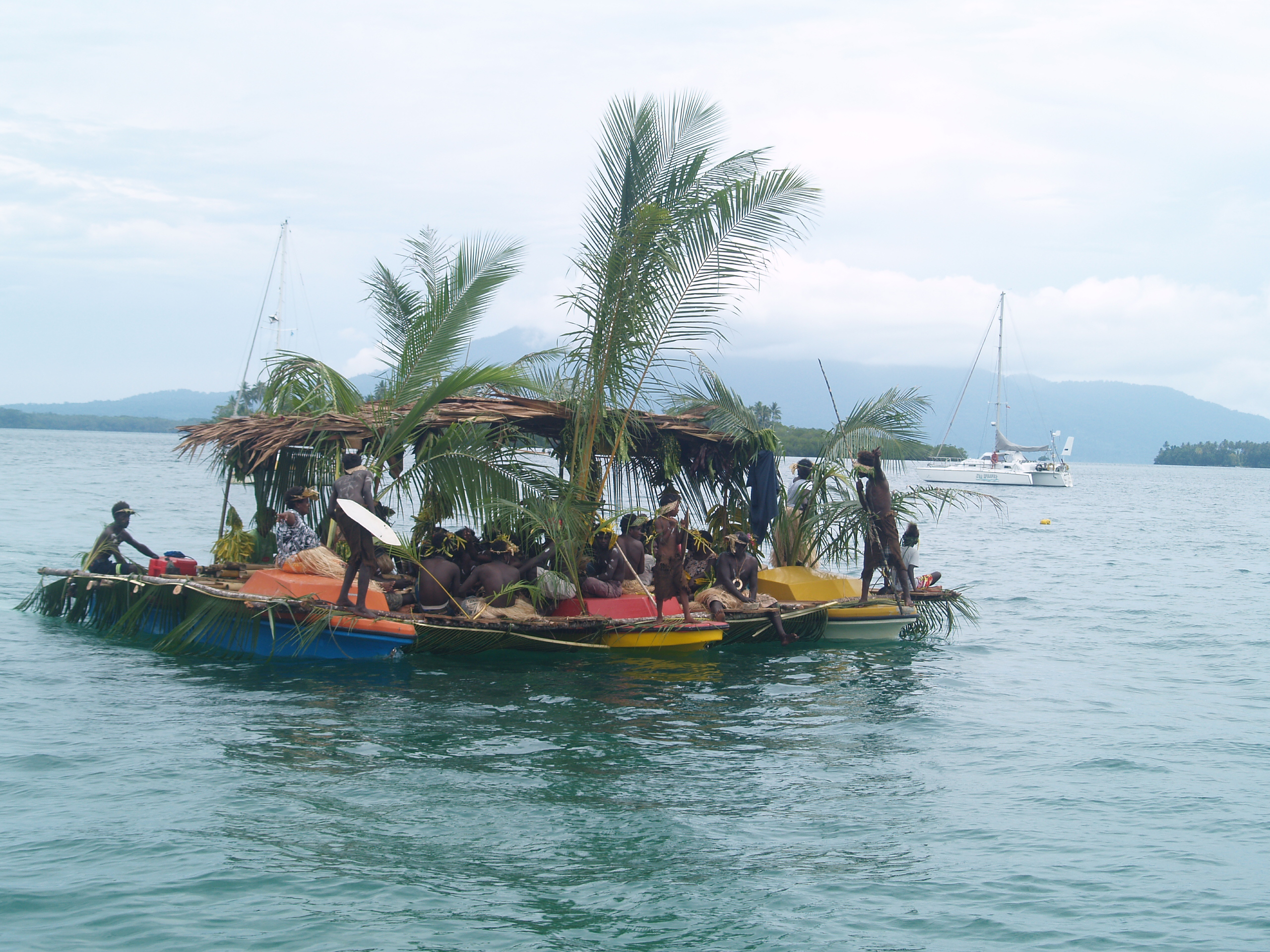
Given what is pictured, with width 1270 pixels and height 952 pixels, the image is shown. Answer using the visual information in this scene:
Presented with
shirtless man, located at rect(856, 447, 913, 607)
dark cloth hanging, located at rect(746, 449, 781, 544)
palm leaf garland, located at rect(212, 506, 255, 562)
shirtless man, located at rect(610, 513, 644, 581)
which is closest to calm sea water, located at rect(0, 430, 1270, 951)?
shirtless man, located at rect(610, 513, 644, 581)

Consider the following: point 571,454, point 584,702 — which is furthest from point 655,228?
point 584,702

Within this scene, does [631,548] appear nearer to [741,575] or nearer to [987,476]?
[741,575]

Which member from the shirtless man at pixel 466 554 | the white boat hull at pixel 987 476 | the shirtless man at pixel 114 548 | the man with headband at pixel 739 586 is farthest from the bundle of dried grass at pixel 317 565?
the white boat hull at pixel 987 476

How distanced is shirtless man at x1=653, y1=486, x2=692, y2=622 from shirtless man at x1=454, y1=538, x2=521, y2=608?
71.8 inches

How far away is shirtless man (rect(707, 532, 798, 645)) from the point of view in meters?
14.5

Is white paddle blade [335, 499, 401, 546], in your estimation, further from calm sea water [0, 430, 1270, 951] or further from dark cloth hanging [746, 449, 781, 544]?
dark cloth hanging [746, 449, 781, 544]

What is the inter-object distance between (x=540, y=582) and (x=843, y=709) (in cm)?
405

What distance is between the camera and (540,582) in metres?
13.4

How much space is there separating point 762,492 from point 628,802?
300 inches

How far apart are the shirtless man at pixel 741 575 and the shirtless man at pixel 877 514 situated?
1632 mm

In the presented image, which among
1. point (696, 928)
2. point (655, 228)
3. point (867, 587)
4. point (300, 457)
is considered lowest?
point (696, 928)

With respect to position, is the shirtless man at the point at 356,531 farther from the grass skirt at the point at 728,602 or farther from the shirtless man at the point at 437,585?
the grass skirt at the point at 728,602

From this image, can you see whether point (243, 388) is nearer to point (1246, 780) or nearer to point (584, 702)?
point (584, 702)

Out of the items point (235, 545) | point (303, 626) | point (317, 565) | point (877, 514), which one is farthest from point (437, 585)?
point (877, 514)
